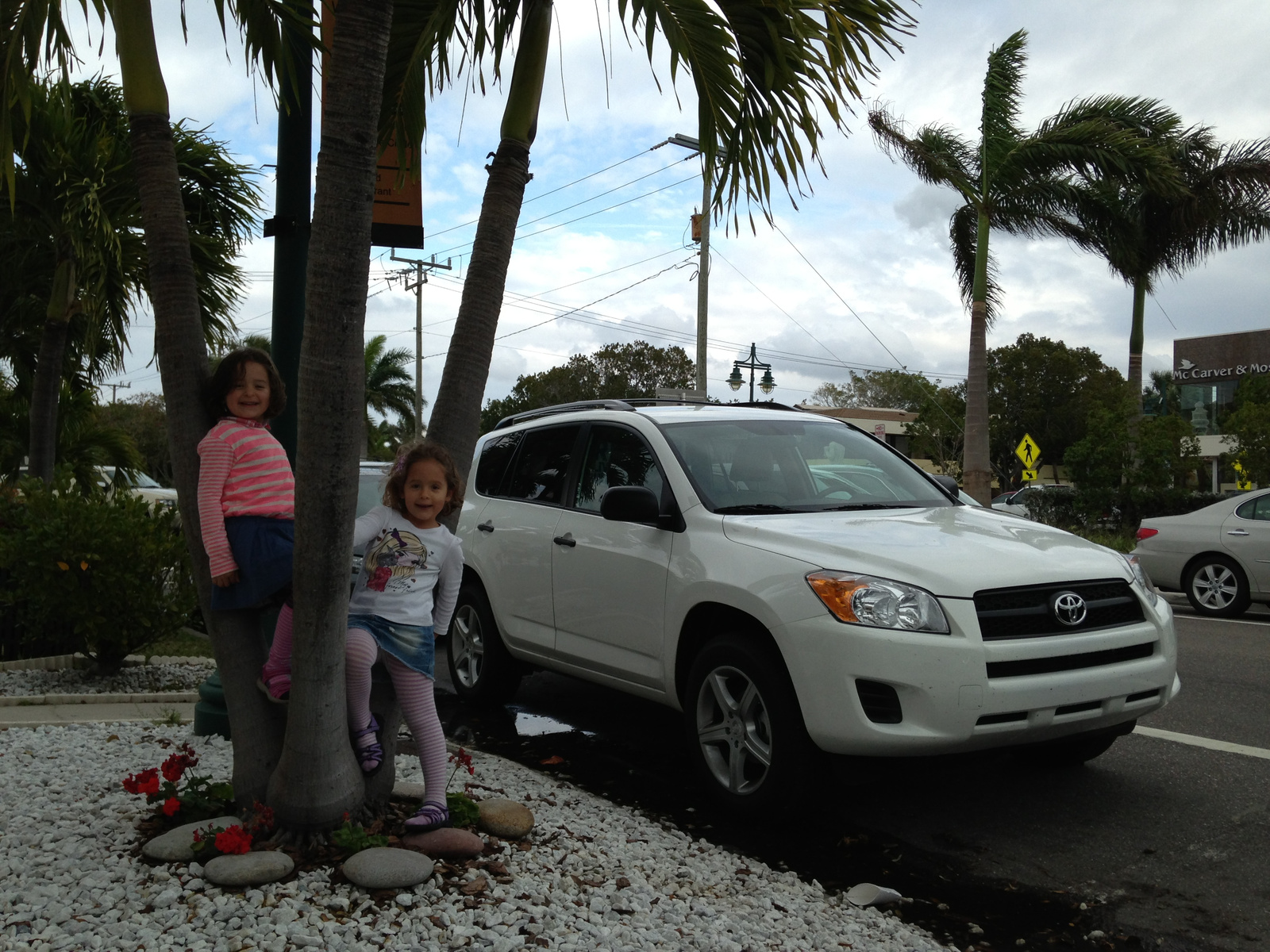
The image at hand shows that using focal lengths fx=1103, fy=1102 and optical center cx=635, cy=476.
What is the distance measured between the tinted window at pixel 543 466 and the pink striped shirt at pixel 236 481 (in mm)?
2562

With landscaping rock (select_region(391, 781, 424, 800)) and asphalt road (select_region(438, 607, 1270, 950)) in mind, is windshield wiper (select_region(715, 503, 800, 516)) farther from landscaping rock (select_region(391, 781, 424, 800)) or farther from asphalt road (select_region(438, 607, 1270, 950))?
landscaping rock (select_region(391, 781, 424, 800))

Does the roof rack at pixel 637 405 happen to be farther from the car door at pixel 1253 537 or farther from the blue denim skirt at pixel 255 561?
the car door at pixel 1253 537

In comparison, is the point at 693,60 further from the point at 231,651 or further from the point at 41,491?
the point at 41,491

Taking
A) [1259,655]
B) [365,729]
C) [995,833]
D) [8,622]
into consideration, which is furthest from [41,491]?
[1259,655]

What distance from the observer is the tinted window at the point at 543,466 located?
632cm

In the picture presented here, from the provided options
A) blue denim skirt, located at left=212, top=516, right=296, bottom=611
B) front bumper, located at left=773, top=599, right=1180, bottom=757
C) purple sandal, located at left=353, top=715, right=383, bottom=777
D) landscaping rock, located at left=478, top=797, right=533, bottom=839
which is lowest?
landscaping rock, located at left=478, top=797, right=533, bottom=839

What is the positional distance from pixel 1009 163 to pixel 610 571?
1807 cm

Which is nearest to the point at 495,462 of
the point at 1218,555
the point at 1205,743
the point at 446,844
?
the point at 446,844

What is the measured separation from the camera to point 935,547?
15.0 ft

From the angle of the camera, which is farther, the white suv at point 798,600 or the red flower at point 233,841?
the white suv at point 798,600

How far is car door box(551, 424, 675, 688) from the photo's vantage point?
17.2 feet

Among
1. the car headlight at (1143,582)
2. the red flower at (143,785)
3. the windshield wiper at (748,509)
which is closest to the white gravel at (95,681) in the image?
the red flower at (143,785)

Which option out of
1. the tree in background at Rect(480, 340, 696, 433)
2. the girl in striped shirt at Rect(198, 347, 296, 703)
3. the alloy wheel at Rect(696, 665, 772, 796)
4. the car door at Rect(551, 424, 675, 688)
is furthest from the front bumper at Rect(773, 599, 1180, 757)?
the tree in background at Rect(480, 340, 696, 433)

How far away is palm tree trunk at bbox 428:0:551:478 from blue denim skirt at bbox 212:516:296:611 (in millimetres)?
657
